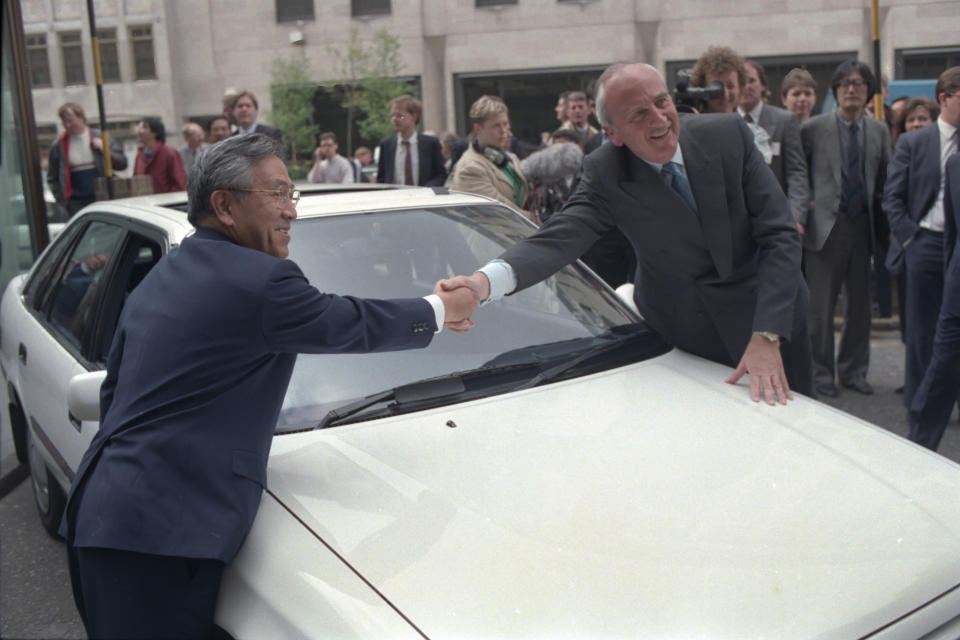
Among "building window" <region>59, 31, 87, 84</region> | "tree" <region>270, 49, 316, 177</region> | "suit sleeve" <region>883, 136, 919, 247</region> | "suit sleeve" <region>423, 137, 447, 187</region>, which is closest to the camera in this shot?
"suit sleeve" <region>883, 136, 919, 247</region>

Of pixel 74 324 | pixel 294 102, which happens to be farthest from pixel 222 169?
pixel 294 102

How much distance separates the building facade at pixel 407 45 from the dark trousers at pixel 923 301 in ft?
16.8

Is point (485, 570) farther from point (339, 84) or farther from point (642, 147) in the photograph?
point (339, 84)

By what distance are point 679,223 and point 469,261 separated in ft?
2.20

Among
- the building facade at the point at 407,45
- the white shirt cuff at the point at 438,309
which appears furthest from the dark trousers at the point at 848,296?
the building facade at the point at 407,45

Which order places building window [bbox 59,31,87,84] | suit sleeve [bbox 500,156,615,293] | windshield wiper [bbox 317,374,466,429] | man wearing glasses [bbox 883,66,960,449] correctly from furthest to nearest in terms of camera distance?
building window [bbox 59,31,87,84]
man wearing glasses [bbox 883,66,960,449]
suit sleeve [bbox 500,156,615,293]
windshield wiper [bbox 317,374,466,429]

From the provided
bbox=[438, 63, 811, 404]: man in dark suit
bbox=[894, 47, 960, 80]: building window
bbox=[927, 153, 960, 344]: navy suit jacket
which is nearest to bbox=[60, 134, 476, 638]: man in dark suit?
bbox=[438, 63, 811, 404]: man in dark suit

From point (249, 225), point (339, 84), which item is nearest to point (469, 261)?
point (249, 225)

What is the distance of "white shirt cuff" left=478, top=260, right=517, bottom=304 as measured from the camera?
261 centimetres

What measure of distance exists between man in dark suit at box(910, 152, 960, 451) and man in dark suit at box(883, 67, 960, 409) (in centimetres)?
45

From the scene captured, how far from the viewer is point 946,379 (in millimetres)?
4031

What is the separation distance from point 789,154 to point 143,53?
22617 mm

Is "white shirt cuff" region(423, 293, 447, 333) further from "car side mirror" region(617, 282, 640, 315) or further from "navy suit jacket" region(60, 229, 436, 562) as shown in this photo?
"car side mirror" region(617, 282, 640, 315)

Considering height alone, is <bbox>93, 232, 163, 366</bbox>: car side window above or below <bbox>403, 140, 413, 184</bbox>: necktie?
below
